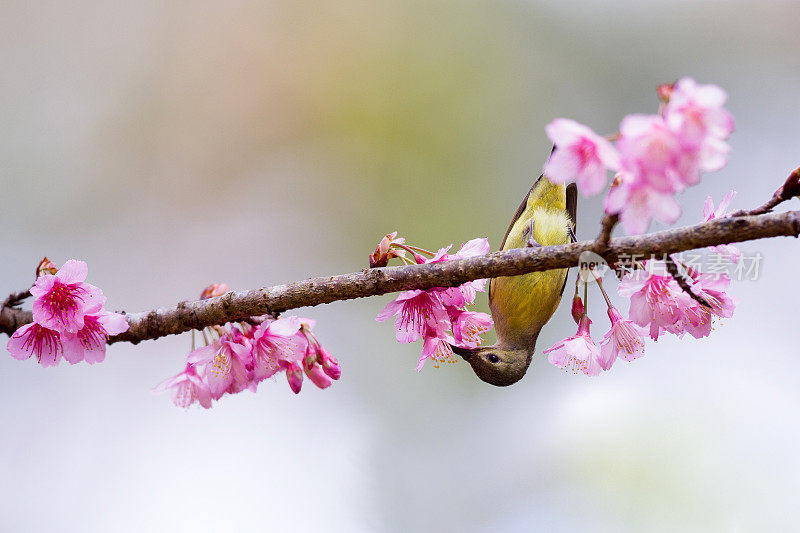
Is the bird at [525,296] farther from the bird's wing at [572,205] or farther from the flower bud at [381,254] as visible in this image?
the flower bud at [381,254]

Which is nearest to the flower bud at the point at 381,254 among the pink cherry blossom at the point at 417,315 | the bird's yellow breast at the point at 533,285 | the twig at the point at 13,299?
the pink cherry blossom at the point at 417,315

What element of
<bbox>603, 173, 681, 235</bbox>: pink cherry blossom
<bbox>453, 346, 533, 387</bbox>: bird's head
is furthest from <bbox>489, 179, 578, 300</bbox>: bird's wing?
<bbox>603, 173, 681, 235</bbox>: pink cherry blossom

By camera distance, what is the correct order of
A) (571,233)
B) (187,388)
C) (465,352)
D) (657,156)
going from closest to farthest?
(657,156) → (187,388) → (465,352) → (571,233)

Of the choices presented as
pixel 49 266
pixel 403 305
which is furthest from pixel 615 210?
pixel 49 266

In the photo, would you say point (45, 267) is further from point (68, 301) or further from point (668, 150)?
point (668, 150)

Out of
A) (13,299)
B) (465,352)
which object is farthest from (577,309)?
(13,299)

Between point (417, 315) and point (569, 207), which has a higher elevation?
point (569, 207)

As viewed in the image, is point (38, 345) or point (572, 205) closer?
point (38, 345)
